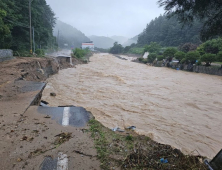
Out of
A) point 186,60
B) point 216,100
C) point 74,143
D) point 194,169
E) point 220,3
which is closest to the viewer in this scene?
point 194,169

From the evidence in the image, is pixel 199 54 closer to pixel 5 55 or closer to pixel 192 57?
pixel 192 57

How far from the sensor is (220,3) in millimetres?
2715

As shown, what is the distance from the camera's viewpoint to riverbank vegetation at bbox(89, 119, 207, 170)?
94.1 inches

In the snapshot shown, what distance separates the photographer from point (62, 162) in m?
2.43

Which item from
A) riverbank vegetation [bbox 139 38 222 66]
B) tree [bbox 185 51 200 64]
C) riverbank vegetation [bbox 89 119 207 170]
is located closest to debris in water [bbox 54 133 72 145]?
riverbank vegetation [bbox 89 119 207 170]

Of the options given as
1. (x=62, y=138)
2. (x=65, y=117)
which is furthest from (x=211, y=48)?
(x=62, y=138)

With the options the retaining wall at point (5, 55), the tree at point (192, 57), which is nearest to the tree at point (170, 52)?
the tree at point (192, 57)

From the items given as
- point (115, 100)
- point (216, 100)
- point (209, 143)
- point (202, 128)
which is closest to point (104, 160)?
point (209, 143)

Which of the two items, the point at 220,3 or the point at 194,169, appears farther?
the point at 220,3

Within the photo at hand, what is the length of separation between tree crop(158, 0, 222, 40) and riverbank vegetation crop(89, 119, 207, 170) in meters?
2.53

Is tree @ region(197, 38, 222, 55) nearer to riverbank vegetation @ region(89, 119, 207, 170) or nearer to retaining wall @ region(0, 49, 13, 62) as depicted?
retaining wall @ region(0, 49, 13, 62)

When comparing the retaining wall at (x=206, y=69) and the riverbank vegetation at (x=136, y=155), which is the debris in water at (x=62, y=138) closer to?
the riverbank vegetation at (x=136, y=155)

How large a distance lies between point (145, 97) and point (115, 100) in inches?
87.5

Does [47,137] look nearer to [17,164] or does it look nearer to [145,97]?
[17,164]
